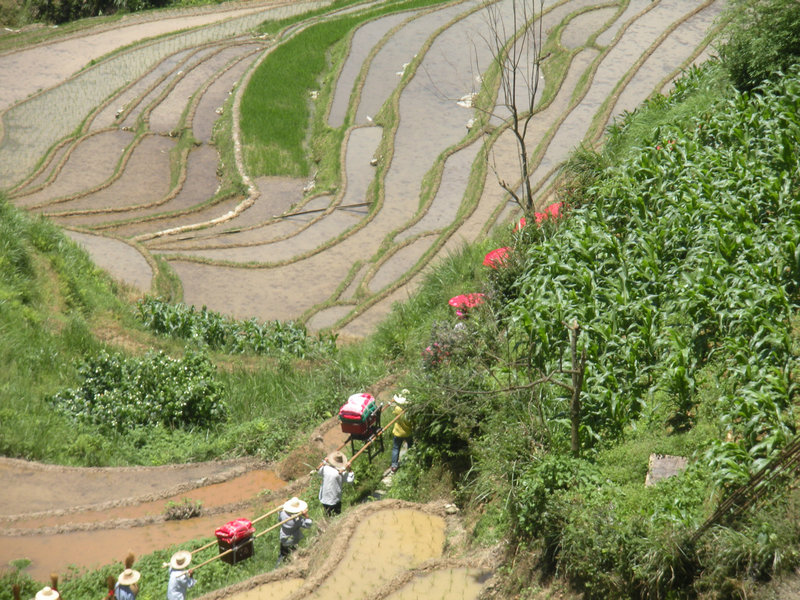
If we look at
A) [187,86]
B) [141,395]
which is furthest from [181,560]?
[187,86]

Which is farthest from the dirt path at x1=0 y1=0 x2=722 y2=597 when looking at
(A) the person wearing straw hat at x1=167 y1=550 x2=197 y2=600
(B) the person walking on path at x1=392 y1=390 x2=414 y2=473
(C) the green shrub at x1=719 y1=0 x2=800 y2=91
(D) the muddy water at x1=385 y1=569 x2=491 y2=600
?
(C) the green shrub at x1=719 y1=0 x2=800 y2=91

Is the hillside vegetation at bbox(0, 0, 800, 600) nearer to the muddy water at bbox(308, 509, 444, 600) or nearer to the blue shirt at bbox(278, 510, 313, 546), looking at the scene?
the muddy water at bbox(308, 509, 444, 600)

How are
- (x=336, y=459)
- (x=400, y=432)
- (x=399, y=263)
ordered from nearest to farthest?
1. (x=336, y=459)
2. (x=400, y=432)
3. (x=399, y=263)

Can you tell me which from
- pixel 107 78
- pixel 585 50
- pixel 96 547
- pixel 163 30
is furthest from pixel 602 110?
pixel 163 30

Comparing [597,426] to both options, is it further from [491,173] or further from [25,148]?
[25,148]

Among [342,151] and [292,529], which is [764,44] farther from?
[342,151]

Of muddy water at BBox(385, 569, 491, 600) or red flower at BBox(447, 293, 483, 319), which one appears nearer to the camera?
muddy water at BBox(385, 569, 491, 600)
